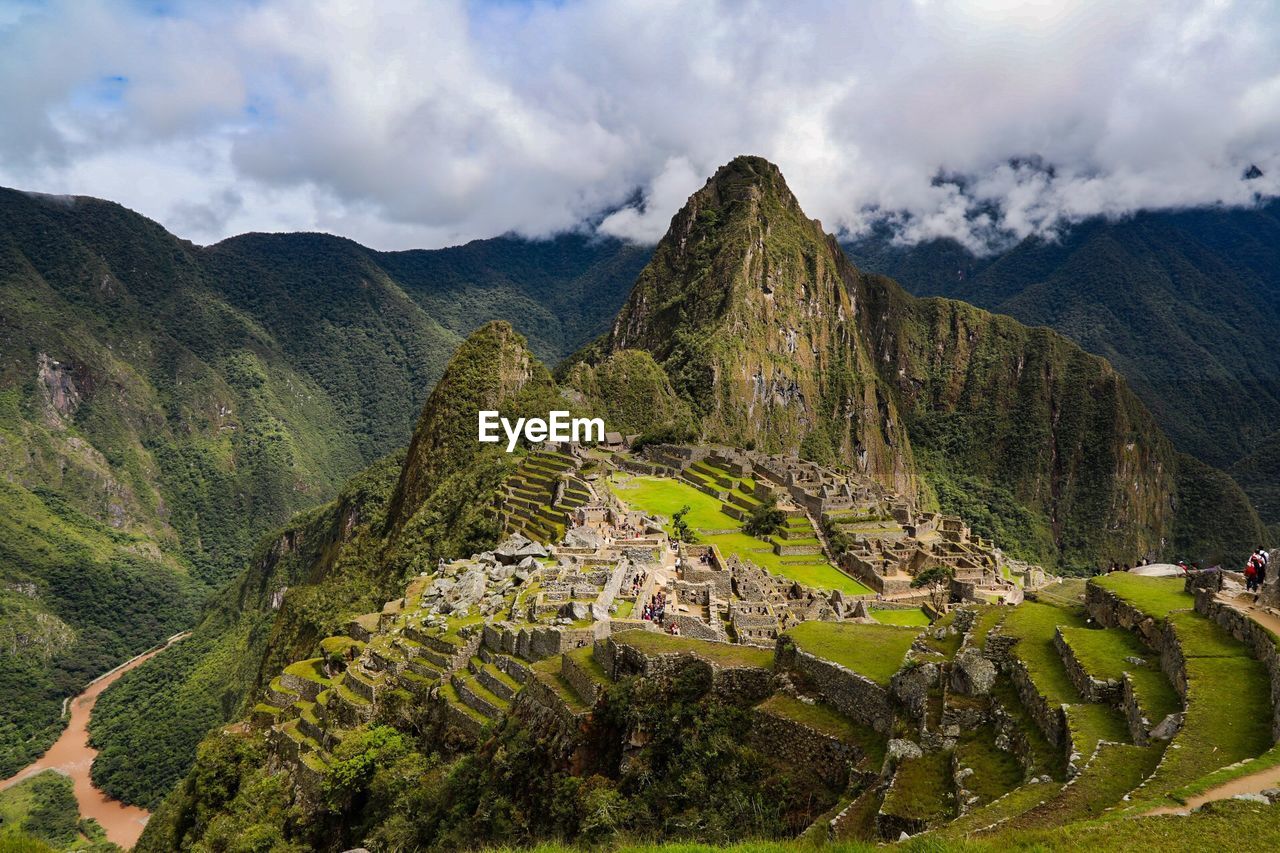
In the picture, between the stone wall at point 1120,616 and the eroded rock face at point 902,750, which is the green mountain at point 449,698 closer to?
the eroded rock face at point 902,750

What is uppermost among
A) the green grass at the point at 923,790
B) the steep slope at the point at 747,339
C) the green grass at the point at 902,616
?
the steep slope at the point at 747,339

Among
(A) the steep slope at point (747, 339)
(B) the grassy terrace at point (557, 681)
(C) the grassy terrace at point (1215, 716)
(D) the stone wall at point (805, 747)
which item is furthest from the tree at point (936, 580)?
(A) the steep slope at point (747, 339)

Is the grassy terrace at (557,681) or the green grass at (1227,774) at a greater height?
the green grass at (1227,774)

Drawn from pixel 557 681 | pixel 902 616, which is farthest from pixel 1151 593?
pixel 902 616

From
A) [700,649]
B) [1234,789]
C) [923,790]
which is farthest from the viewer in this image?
[700,649]

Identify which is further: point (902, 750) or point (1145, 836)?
point (902, 750)

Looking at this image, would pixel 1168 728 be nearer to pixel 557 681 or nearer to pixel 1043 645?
pixel 1043 645
